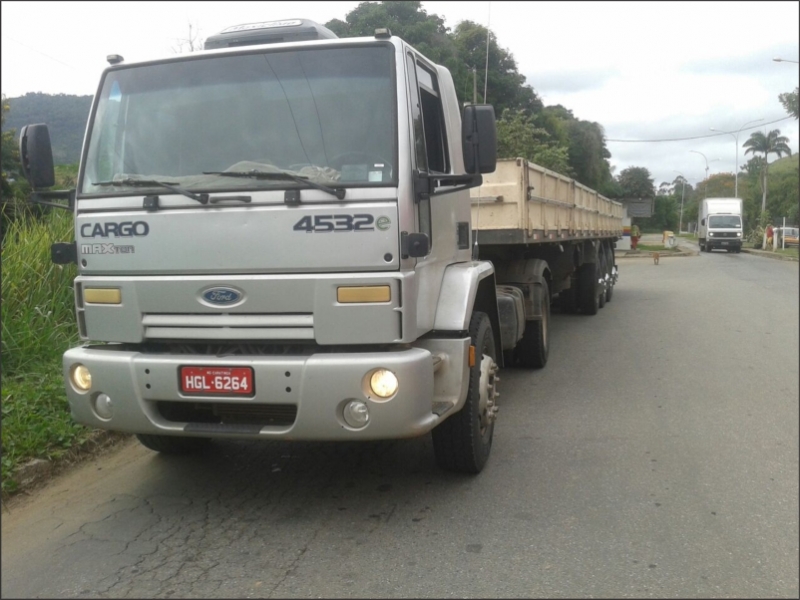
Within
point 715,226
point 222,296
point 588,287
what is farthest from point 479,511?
point 715,226

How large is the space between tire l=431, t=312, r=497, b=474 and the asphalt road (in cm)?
15

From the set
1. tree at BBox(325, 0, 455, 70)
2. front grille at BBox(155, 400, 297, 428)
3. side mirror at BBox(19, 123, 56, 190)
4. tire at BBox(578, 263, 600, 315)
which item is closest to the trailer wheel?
tire at BBox(578, 263, 600, 315)

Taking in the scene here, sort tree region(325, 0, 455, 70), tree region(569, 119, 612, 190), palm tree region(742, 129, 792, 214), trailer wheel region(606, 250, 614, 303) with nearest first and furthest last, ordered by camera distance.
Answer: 1. palm tree region(742, 129, 792, 214)
2. tree region(325, 0, 455, 70)
3. trailer wheel region(606, 250, 614, 303)
4. tree region(569, 119, 612, 190)

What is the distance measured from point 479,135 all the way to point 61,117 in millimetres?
5118

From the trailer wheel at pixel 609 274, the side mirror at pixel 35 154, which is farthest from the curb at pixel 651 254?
the side mirror at pixel 35 154

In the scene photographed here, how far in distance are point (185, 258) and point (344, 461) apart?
183 centimetres

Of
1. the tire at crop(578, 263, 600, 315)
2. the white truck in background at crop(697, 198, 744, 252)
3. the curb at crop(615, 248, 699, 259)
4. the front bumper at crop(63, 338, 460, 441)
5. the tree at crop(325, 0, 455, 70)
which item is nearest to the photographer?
the front bumper at crop(63, 338, 460, 441)

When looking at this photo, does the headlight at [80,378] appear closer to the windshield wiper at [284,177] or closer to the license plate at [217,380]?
the license plate at [217,380]

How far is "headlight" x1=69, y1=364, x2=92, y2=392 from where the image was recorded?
13.0 ft

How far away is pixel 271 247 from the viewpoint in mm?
3688

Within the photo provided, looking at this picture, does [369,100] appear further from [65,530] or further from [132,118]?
[65,530]

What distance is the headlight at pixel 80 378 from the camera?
13.0 ft

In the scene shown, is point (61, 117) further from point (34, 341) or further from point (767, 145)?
point (767, 145)

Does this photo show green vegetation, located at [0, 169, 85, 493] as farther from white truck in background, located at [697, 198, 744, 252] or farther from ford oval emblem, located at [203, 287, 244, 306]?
white truck in background, located at [697, 198, 744, 252]
